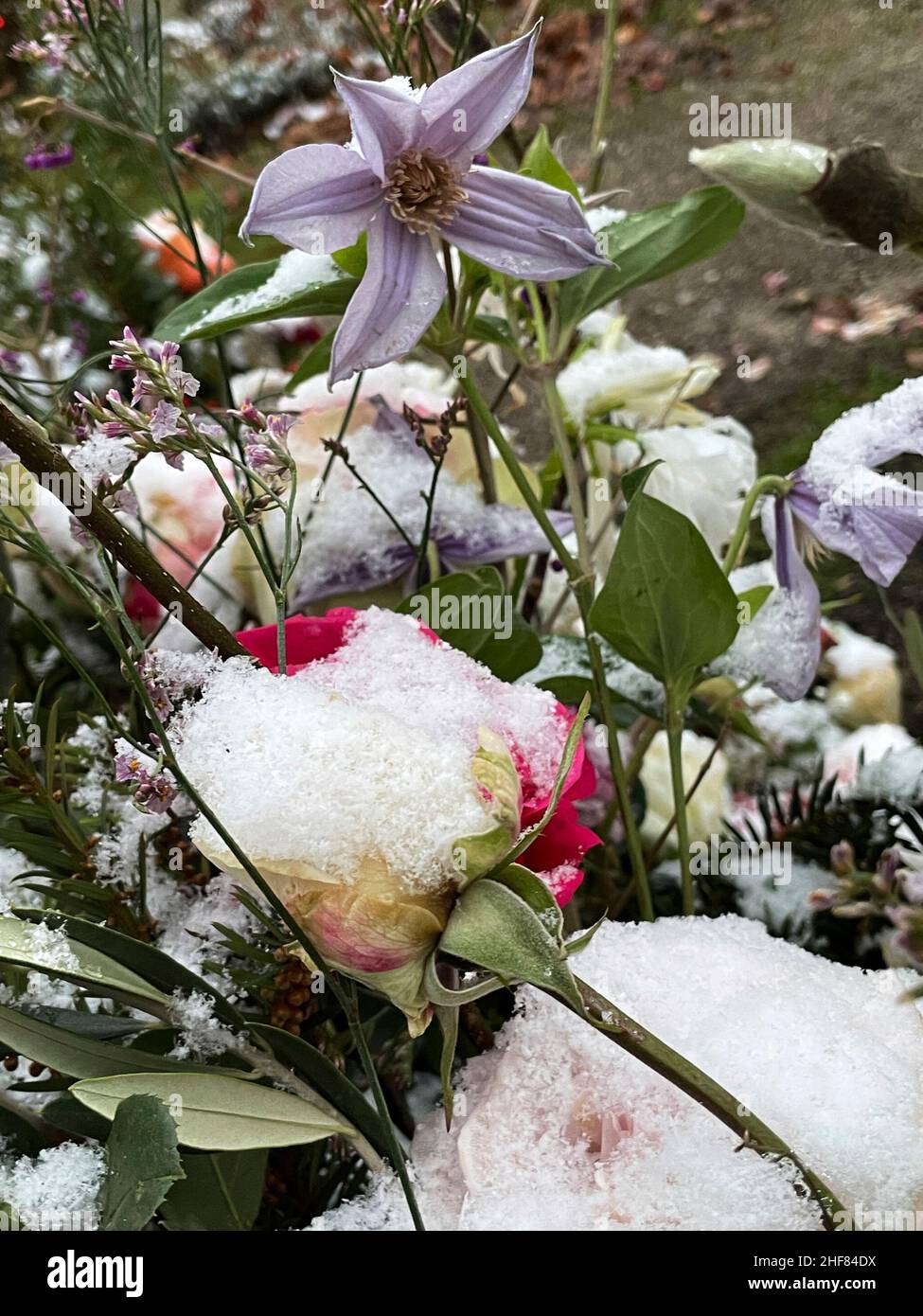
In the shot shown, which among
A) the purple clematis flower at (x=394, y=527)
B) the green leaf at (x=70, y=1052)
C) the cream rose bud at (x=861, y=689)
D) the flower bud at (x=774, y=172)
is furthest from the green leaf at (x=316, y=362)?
the cream rose bud at (x=861, y=689)

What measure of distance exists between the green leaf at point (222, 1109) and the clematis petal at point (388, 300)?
0.53 ft

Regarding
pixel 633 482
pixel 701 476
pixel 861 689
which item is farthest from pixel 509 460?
pixel 861 689

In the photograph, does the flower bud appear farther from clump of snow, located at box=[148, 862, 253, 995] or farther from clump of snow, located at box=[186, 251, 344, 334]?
clump of snow, located at box=[148, 862, 253, 995]

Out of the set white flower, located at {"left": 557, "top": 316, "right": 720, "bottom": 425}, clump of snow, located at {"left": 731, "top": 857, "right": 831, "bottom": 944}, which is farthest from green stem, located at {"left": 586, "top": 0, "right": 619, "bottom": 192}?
clump of snow, located at {"left": 731, "top": 857, "right": 831, "bottom": 944}

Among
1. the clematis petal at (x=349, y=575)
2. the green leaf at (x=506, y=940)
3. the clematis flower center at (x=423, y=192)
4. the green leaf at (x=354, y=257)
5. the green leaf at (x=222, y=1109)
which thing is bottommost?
the green leaf at (x=222, y=1109)

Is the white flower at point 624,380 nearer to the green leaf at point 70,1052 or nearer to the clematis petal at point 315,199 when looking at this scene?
the clematis petal at point 315,199

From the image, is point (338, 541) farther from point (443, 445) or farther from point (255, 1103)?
point (255, 1103)

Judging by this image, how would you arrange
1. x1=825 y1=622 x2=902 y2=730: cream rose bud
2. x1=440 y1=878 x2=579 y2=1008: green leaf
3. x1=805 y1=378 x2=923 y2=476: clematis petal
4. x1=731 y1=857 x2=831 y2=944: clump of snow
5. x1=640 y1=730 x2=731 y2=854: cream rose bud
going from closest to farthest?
x1=440 y1=878 x2=579 y2=1008: green leaf → x1=805 y1=378 x2=923 y2=476: clematis petal → x1=731 y1=857 x2=831 y2=944: clump of snow → x1=640 y1=730 x2=731 y2=854: cream rose bud → x1=825 y1=622 x2=902 y2=730: cream rose bud

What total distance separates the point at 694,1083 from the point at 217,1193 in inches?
4.5

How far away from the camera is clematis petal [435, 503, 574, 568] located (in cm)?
40

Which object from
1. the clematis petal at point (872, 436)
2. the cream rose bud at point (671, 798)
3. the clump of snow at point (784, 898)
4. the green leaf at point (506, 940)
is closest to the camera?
the green leaf at point (506, 940)

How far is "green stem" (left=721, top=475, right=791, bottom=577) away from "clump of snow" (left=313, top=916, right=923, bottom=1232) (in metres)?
0.12

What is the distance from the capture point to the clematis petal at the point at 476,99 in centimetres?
28
